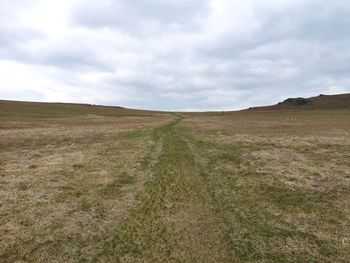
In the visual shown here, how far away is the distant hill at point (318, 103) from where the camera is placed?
495 ft

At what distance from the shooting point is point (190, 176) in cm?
2258

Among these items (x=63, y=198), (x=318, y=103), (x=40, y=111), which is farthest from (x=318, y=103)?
(x=63, y=198)

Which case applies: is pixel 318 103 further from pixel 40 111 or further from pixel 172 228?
pixel 172 228

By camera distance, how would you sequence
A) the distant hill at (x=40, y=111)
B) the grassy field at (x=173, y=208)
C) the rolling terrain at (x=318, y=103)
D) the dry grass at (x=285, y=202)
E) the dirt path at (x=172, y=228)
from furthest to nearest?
the rolling terrain at (x=318, y=103) < the distant hill at (x=40, y=111) < the dry grass at (x=285, y=202) < the grassy field at (x=173, y=208) < the dirt path at (x=172, y=228)

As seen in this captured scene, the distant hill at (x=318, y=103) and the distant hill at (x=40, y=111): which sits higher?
the distant hill at (x=318, y=103)

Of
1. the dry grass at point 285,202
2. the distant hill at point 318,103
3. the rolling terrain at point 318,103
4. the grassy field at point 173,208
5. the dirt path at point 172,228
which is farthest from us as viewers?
the distant hill at point 318,103

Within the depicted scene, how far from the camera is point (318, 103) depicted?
161 metres

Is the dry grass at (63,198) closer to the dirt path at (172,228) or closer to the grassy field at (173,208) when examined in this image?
the grassy field at (173,208)

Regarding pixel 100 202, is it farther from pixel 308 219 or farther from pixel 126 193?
pixel 308 219

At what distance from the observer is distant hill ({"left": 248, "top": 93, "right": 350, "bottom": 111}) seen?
150750 mm

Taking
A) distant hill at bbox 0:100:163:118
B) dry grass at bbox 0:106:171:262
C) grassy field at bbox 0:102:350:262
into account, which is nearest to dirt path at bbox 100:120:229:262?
grassy field at bbox 0:102:350:262

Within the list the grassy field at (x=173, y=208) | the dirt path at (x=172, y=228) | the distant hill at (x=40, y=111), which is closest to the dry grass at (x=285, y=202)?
the grassy field at (x=173, y=208)

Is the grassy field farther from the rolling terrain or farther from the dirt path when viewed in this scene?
the rolling terrain

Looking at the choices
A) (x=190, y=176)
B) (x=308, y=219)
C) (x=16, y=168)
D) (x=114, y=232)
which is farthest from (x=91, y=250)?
(x=16, y=168)
